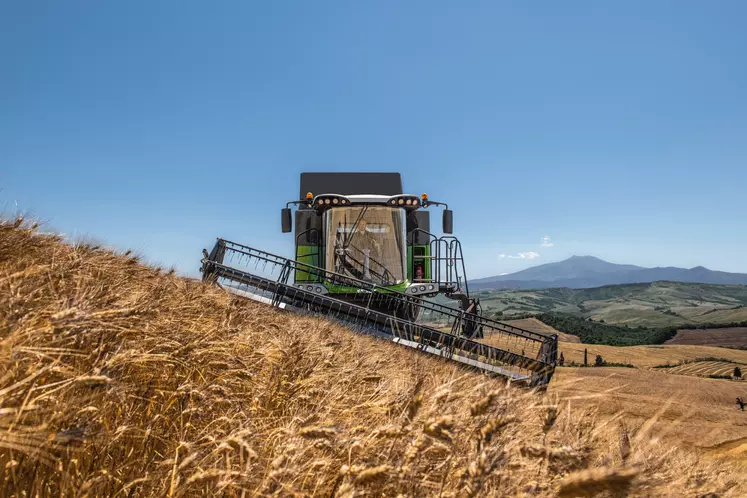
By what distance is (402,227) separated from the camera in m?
8.57

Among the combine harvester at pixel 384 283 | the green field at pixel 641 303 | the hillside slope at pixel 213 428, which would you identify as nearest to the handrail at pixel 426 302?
the combine harvester at pixel 384 283

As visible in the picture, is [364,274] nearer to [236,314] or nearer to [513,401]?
[236,314]

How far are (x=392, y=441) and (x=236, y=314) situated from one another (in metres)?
2.61

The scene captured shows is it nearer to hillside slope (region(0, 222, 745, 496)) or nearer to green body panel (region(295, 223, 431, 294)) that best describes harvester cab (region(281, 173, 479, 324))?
green body panel (region(295, 223, 431, 294))

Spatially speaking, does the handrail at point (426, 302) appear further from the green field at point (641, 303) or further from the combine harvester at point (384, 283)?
the green field at point (641, 303)

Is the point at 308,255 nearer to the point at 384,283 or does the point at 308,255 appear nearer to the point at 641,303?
the point at 384,283

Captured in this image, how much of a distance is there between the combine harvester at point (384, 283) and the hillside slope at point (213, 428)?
3887 millimetres

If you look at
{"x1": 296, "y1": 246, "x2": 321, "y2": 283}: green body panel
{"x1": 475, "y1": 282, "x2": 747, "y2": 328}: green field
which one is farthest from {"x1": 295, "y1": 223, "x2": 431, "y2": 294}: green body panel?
{"x1": 475, "y1": 282, "x2": 747, "y2": 328}: green field

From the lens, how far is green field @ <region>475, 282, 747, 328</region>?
9719 centimetres

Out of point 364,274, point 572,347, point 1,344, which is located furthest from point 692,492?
point 572,347

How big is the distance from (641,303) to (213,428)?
144292 mm

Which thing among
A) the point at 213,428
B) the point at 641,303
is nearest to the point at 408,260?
the point at 213,428

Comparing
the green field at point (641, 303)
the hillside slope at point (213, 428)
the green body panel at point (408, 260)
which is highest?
Result: the green body panel at point (408, 260)

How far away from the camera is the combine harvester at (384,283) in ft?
20.3
